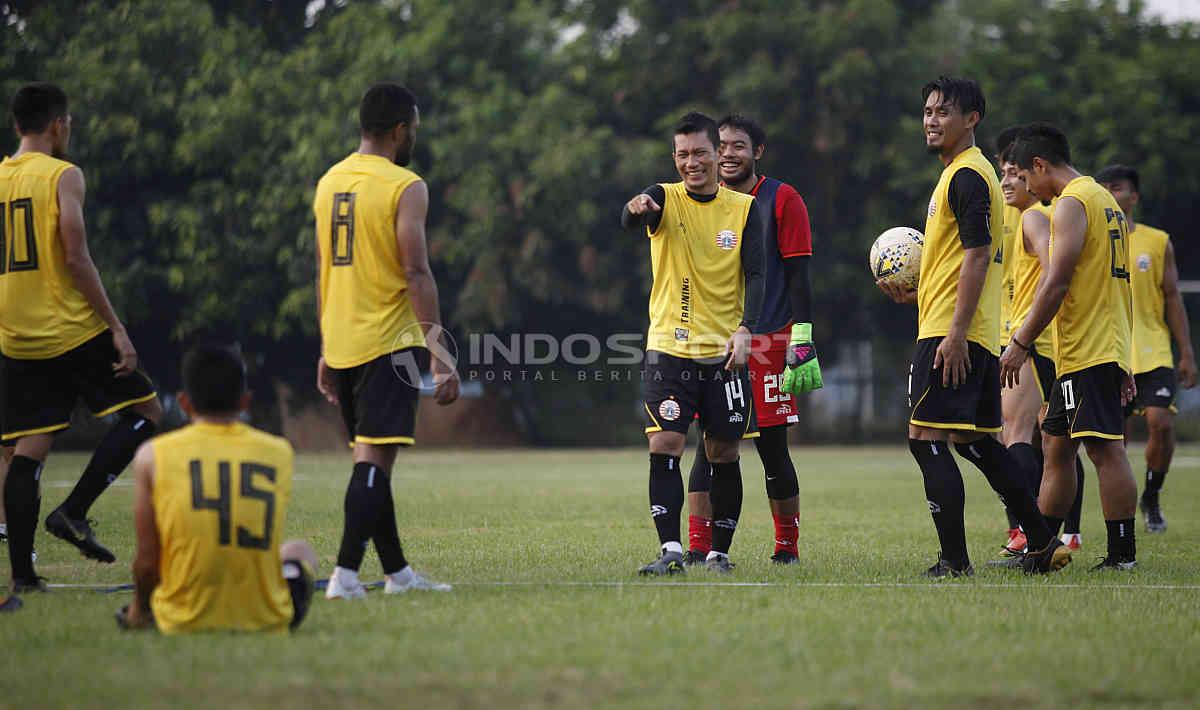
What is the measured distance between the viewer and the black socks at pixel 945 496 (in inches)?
298

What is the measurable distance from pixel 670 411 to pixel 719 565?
3.08ft

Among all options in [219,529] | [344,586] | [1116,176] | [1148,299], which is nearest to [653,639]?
[219,529]

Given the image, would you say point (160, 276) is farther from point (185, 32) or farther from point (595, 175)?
point (595, 175)

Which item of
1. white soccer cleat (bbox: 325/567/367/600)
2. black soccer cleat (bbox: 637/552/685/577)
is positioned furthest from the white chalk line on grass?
white soccer cleat (bbox: 325/567/367/600)

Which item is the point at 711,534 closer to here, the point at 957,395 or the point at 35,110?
the point at 957,395

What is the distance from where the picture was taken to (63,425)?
7.09 meters

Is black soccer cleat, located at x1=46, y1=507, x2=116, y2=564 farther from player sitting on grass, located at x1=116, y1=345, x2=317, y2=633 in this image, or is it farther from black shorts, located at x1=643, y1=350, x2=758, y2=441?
black shorts, located at x1=643, y1=350, x2=758, y2=441

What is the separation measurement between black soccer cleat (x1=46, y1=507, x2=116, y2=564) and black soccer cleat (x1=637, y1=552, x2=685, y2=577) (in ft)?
9.26

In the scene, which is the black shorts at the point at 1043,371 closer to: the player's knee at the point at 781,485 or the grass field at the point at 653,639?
the grass field at the point at 653,639

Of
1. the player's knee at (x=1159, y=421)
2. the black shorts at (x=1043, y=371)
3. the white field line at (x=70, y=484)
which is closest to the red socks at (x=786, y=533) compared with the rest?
the black shorts at (x=1043, y=371)

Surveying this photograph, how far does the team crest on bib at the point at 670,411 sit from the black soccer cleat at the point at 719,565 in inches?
33.7

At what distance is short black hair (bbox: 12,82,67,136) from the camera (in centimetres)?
718

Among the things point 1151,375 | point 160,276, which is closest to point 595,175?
point 160,276
